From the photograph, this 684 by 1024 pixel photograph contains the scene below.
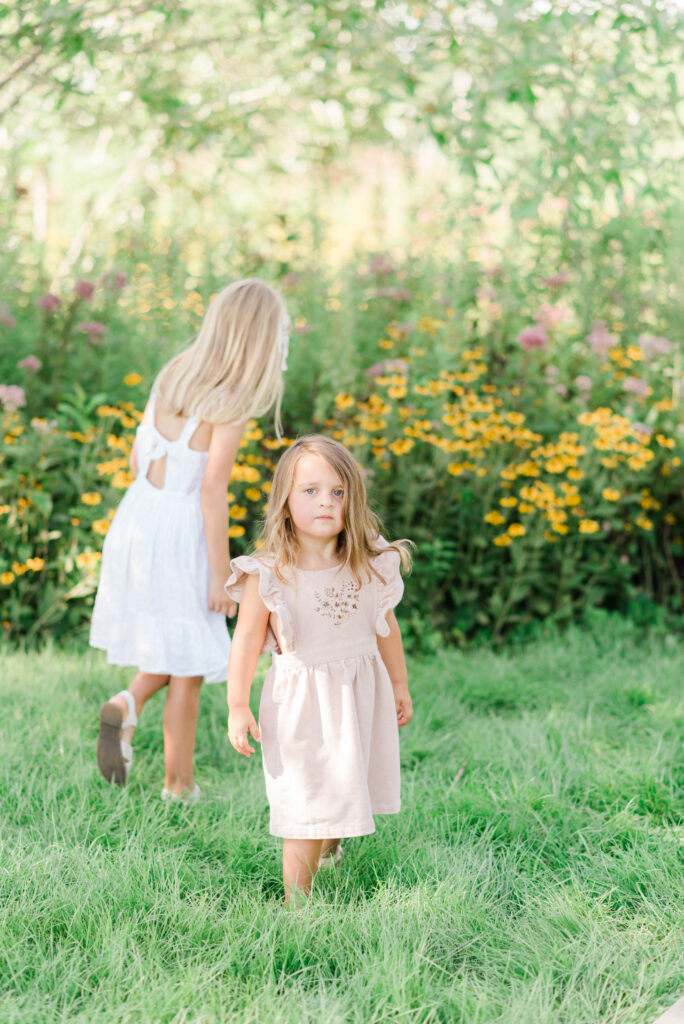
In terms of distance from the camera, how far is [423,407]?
4.32 metres

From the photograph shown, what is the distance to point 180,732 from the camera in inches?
113

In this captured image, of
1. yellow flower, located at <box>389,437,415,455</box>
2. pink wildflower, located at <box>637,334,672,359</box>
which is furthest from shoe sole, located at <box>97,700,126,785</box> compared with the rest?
pink wildflower, located at <box>637,334,672,359</box>

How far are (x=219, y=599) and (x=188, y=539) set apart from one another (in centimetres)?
20

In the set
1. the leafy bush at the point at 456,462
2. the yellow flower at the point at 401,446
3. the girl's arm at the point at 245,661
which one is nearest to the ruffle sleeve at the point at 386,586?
the girl's arm at the point at 245,661

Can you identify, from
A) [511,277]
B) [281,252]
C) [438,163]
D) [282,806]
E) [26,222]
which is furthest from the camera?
[438,163]

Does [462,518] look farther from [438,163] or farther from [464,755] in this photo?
[438,163]

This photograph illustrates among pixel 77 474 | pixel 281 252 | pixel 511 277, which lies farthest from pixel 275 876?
pixel 281 252

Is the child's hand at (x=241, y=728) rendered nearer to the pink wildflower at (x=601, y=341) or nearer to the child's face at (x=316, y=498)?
the child's face at (x=316, y=498)

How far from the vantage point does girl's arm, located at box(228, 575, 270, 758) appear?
84.5 inches

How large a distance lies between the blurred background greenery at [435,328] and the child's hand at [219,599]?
0.99m

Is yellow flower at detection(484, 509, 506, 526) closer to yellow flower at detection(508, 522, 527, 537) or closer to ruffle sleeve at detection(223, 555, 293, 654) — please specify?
yellow flower at detection(508, 522, 527, 537)

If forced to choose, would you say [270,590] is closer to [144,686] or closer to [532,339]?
[144,686]

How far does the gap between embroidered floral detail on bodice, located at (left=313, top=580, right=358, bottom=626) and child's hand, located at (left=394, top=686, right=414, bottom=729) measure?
0.94 ft

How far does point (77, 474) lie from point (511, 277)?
254 cm
